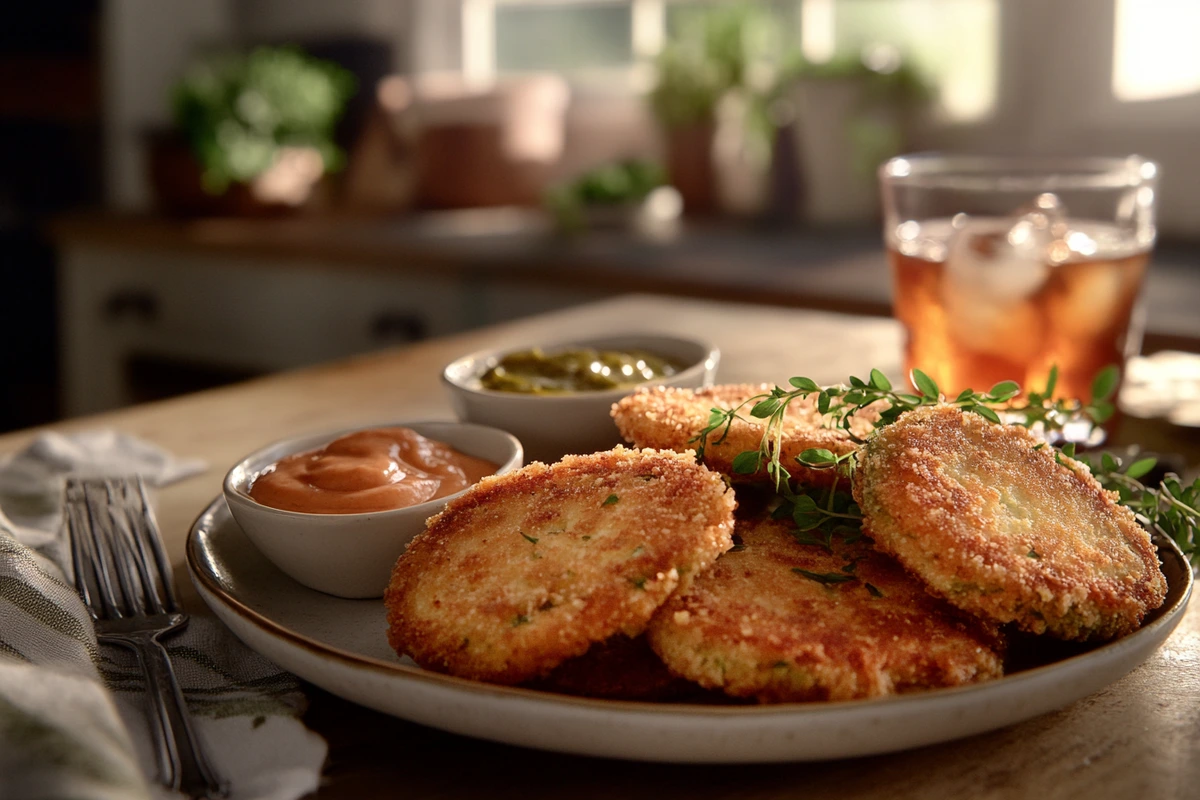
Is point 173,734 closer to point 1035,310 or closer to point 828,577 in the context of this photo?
point 828,577

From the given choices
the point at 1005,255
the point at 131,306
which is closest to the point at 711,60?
the point at 131,306

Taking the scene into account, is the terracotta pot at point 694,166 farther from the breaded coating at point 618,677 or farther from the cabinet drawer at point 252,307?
the breaded coating at point 618,677

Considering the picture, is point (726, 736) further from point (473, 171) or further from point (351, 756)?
point (473, 171)

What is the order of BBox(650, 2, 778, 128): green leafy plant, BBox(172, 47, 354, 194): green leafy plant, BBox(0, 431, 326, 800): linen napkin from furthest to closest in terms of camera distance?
BBox(172, 47, 354, 194): green leafy plant
BBox(650, 2, 778, 128): green leafy plant
BBox(0, 431, 326, 800): linen napkin

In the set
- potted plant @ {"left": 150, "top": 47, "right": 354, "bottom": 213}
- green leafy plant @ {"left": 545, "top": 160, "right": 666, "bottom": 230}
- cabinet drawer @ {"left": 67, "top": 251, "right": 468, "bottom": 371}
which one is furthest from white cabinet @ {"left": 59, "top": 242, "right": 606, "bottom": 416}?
green leafy plant @ {"left": 545, "top": 160, "right": 666, "bottom": 230}

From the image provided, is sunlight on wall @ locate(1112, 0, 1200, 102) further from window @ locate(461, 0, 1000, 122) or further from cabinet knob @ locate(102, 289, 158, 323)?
cabinet knob @ locate(102, 289, 158, 323)

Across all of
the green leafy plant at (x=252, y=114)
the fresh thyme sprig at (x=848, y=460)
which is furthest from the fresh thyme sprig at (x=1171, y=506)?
the green leafy plant at (x=252, y=114)
